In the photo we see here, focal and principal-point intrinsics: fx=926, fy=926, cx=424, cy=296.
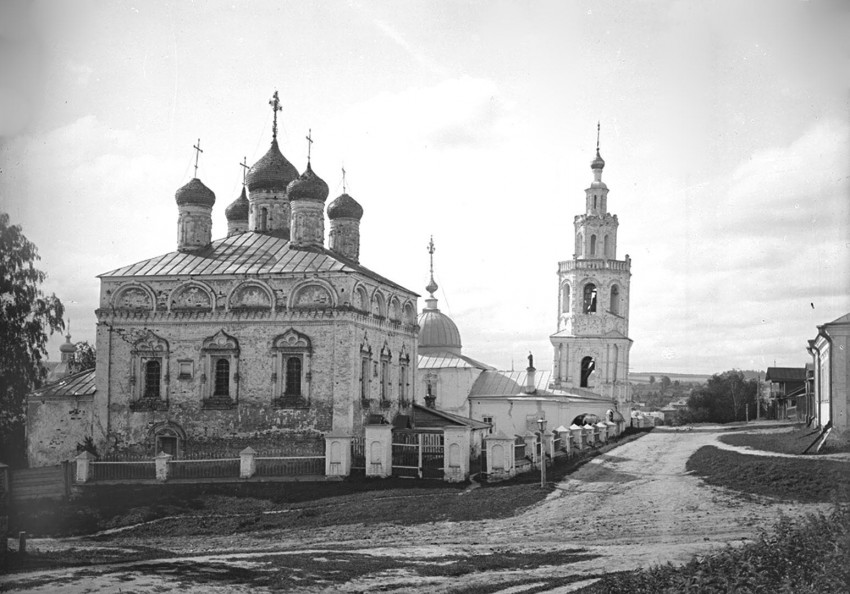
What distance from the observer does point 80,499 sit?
20781 millimetres

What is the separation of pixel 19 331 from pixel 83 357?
19546 mm

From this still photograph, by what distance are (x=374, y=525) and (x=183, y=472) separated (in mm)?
7108

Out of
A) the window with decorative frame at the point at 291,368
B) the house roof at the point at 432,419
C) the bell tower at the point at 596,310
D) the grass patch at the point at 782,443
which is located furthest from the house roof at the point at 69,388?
the bell tower at the point at 596,310

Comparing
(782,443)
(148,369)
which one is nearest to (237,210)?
(148,369)

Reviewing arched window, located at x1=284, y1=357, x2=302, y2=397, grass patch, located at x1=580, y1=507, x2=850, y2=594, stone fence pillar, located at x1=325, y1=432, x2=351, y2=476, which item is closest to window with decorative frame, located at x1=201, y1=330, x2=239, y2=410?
arched window, located at x1=284, y1=357, x2=302, y2=397

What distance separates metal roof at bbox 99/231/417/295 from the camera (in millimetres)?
24969

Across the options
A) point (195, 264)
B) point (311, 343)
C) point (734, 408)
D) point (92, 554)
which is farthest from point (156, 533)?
point (734, 408)

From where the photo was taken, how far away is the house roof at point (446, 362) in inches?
1534

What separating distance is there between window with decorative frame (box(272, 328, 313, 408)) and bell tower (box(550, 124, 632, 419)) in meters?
20.4

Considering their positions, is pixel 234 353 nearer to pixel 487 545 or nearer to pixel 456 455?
pixel 456 455

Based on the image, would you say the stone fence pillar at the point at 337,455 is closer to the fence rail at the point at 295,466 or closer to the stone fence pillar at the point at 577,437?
the fence rail at the point at 295,466

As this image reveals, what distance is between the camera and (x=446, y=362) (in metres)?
39.3

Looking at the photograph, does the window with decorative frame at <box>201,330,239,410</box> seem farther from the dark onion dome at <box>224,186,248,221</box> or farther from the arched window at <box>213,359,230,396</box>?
the dark onion dome at <box>224,186,248,221</box>

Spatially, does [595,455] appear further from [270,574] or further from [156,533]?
[270,574]
